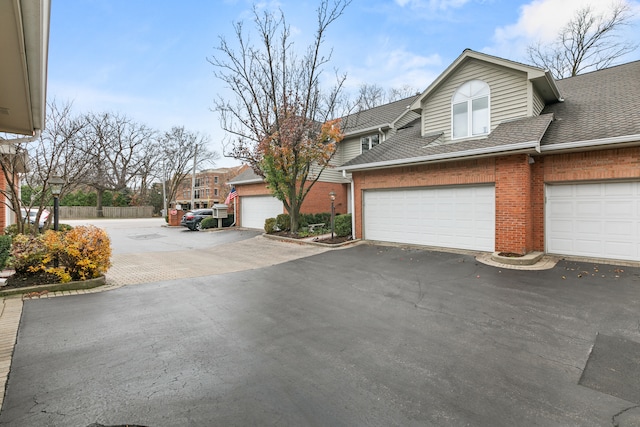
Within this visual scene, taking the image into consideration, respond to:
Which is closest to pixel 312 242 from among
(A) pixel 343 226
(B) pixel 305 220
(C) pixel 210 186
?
(A) pixel 343 226

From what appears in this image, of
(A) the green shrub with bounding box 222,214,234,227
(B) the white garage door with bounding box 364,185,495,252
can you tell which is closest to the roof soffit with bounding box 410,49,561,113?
(B) the white garage door with bounding box 364,185,495,252

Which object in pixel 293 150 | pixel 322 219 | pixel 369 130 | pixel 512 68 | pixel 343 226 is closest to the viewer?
pixel 512 68

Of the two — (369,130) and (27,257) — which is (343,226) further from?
(27,257)

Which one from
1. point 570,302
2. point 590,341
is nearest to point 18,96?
point 590,341

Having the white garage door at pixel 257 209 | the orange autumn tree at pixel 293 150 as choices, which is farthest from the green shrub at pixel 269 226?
the white garage door at pixel 257 209

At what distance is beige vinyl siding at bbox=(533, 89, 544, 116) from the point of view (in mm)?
9906

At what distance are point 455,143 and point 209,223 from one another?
16020 mm

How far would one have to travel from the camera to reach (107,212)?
4038 centimetres

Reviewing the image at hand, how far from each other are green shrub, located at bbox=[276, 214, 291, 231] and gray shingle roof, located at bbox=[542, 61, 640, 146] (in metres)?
11.1

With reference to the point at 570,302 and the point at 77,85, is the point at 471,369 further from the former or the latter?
the point at 77,85

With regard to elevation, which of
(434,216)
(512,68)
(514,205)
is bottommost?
(434,216)

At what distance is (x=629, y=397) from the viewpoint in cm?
268

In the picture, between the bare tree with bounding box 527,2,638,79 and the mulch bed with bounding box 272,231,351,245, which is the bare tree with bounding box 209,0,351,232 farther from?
the bare tree with bounding box 527,2,638,79

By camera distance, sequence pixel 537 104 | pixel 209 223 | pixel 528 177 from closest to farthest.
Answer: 1. pixel 528 177
2. pixel 537 104
3. pixel 209 223
